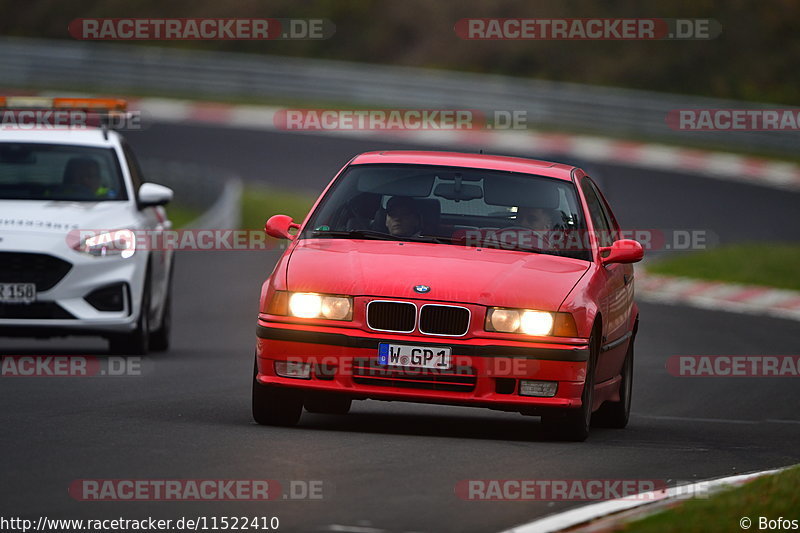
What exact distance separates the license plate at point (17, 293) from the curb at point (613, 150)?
2343 cm

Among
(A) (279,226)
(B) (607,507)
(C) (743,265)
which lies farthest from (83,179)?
(C) (743,265)

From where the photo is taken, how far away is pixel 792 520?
6855 mm

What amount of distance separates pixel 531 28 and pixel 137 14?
13.2 meters

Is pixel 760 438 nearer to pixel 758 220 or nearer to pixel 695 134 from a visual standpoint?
pixel 758 220

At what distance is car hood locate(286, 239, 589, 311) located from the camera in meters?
9.25

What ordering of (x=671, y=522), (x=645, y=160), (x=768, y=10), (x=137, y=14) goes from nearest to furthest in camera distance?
(x=671, y=522) → (x=645, y=160) → (x=768, y=10) → (x=137, y=14)

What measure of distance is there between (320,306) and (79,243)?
4.45 meters

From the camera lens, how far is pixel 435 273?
30.7ft

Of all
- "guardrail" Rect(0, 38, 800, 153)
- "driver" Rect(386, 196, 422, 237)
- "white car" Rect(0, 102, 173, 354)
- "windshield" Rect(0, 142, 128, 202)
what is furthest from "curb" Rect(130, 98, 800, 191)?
"driver" Rect(386, 196, 422, 237)

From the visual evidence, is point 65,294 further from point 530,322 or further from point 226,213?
point 226,213

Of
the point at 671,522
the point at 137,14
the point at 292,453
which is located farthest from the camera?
the point at 137,14

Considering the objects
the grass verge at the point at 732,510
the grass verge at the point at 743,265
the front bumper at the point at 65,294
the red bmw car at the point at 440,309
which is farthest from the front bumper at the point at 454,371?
the grass verge at the point at 743,265

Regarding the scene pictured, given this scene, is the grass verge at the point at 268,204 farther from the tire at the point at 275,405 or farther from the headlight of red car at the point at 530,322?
the headlight of red car at the point at 530,322

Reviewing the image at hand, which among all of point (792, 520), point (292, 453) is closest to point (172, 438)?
point (292, 453)
